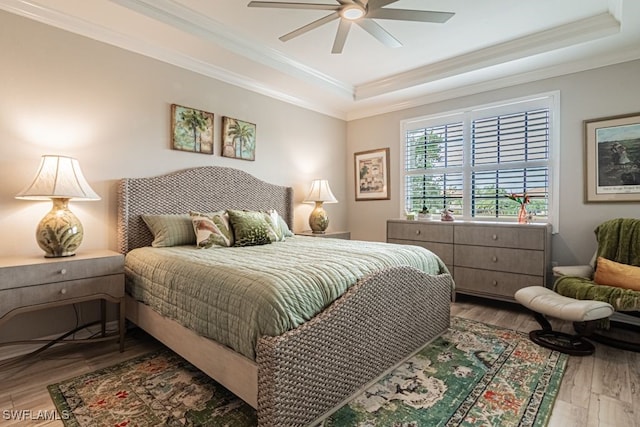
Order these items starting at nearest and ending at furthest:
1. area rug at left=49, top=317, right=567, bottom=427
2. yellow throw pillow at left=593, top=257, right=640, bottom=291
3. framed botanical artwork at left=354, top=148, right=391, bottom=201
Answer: area rug at left=49, top=317, right=567, bottom=427, yellow throw pillow at left=593, top=257, right=640, bottom=291, framed botanical artwork at left=354, top=148, right=391, bottom=201

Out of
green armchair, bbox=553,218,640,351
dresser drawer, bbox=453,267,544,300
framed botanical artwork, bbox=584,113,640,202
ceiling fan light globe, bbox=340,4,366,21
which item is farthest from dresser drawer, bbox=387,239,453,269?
ceiling fan light globe, bbox=340,4,366,21

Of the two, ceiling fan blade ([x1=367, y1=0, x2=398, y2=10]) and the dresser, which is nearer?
ceiling fan blade ([x1=367, y1=0, x2=398, y2=10])

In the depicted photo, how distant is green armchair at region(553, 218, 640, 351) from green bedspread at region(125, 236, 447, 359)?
1.17 meters

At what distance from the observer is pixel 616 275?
98.0 inches

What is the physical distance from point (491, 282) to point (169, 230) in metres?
3.10

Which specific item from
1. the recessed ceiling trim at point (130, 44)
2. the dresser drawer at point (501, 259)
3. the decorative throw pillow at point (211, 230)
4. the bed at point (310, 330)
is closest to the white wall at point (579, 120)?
the dresser drawer at point (501, 259)

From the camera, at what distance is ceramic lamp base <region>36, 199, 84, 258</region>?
7.13 feet

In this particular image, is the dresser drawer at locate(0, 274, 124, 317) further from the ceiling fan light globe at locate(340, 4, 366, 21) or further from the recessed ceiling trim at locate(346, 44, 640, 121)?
the recessed ceiling trim at locate(346, 44, 640, 121)

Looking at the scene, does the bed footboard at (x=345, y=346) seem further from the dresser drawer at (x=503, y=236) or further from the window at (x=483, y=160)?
the window at (x=483, y=160)

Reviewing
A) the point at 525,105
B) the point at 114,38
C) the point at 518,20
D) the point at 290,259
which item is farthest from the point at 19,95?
the point at 525,105

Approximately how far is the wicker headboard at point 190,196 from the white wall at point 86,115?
0.41 ft

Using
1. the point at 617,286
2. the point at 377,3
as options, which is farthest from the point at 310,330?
the point at 617,286

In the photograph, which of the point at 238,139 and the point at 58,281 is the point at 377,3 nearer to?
the point at 238,139

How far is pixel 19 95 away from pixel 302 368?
2684mm
